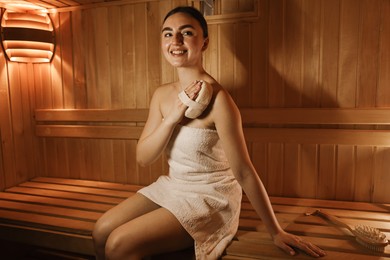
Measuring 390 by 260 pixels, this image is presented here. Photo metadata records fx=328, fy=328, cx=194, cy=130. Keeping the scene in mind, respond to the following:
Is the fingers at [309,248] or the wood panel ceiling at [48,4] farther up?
the wood panel ceiling at [48,4]


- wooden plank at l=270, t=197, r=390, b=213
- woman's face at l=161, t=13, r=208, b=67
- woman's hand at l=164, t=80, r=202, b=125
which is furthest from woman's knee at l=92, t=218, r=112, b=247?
wooden plank at l=270, t=197, r=390, b=213

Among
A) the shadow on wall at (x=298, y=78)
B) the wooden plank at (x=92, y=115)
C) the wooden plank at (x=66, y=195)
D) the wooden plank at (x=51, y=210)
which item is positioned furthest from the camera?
the wooden plank at (x=92, y=115)

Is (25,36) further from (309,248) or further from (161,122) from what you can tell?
(309,248)

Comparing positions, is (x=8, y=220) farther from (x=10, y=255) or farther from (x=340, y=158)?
(x=340, y=158)

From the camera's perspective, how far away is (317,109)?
2.27 metres

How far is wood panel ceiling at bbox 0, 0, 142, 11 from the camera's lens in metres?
2.64

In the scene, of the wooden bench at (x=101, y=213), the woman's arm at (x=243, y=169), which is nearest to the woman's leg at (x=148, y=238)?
the wooden bench at (x=101, y=213)

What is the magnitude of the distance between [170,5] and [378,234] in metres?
2.08

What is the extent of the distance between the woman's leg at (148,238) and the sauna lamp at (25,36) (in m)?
1.89

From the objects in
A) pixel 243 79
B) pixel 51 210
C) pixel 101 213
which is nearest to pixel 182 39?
pixel 243 79

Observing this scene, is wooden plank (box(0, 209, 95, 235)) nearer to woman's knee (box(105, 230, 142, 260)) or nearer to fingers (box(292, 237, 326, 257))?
woman's knee (box(105, 230, 142, 260))

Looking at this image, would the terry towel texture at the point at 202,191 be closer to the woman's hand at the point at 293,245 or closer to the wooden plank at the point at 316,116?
the woman's hand at the point at 293,245

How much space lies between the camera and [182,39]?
5.57 feet

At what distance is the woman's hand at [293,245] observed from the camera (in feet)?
5.17
